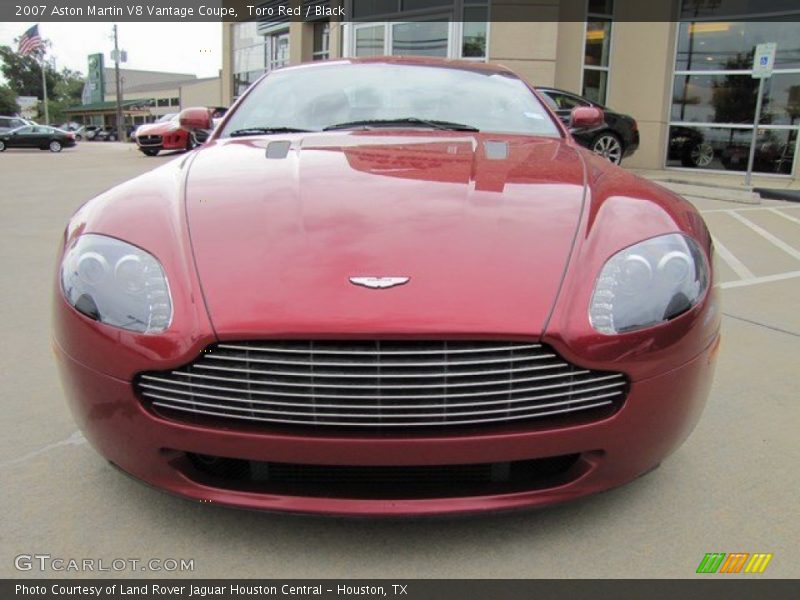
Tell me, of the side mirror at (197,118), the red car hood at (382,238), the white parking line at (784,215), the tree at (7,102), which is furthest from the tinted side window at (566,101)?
the tree at (7,102)

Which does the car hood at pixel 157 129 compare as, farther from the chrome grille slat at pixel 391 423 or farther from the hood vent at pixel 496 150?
the chrome grille slat at pixel 391 423

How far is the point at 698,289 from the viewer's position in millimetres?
1847

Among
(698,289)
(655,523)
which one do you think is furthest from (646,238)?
(655,523)

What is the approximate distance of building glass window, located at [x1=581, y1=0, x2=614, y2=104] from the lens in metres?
14.1

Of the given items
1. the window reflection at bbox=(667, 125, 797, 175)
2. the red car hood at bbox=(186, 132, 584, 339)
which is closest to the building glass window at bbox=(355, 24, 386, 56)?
the window reflection at bbox=(667, 125, 797, 175)

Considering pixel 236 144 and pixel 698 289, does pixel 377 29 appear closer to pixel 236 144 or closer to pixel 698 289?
pixel 236 144

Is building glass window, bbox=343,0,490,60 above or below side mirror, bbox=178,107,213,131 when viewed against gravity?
above

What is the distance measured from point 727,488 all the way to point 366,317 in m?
1.32

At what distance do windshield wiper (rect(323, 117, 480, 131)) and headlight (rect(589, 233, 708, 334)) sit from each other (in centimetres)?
135

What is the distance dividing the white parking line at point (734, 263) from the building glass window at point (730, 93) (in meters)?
8.39

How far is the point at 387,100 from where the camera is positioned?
317cm

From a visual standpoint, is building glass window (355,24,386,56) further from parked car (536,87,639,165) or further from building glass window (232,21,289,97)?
parked car (536,87,639,165)

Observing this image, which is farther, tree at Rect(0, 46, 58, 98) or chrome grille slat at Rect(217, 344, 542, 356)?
tree at Rect(0, 46, 58, 98)

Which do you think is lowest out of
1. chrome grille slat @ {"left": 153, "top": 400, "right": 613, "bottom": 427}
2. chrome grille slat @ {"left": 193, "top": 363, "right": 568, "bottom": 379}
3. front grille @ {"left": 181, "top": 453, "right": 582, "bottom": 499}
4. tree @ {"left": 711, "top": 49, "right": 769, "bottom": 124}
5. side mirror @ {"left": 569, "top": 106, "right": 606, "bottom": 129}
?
front grille @ {"left": 181, "top": 453, "right": 582, "bottom": 499}
